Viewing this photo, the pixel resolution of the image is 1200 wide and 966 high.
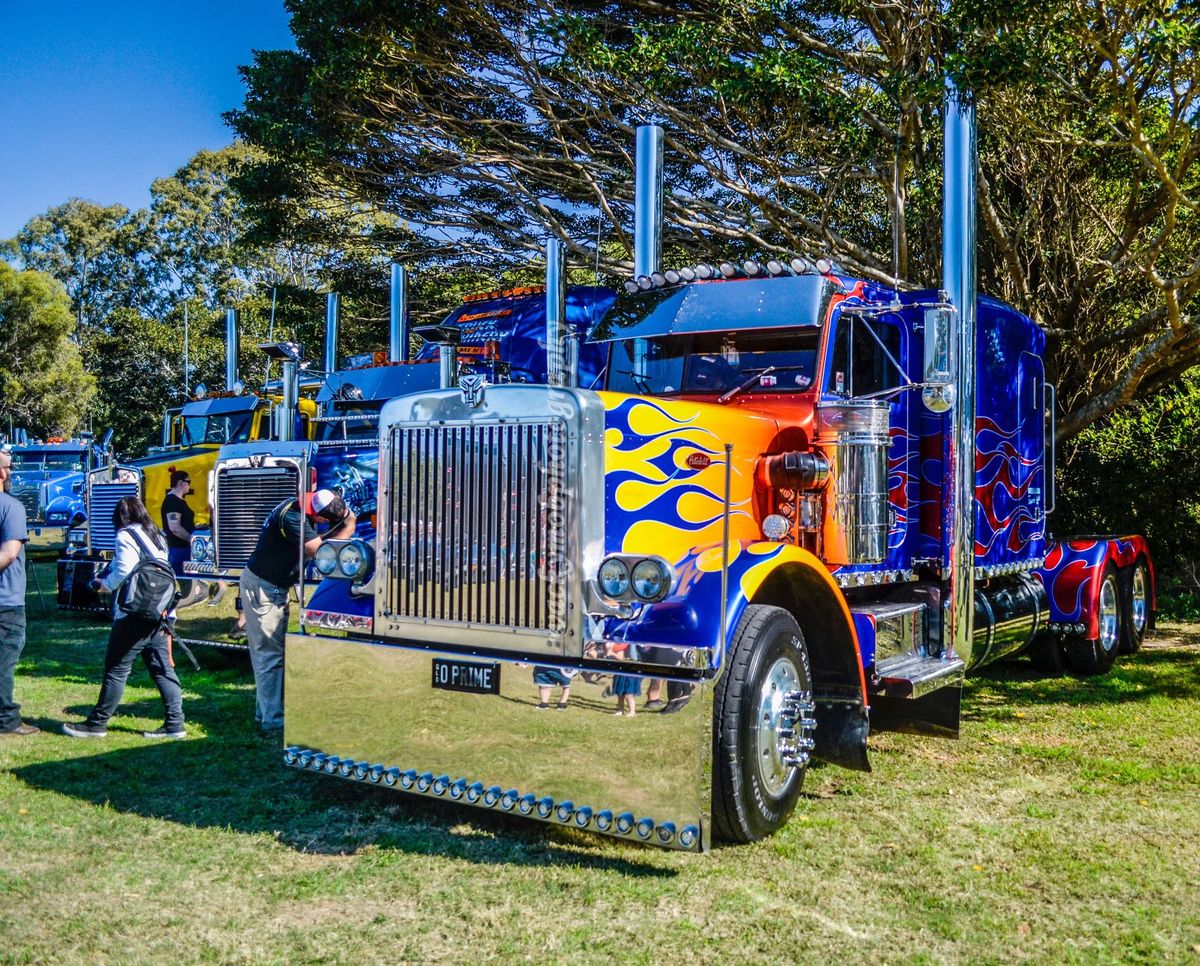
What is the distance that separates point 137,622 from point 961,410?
17.6 ft

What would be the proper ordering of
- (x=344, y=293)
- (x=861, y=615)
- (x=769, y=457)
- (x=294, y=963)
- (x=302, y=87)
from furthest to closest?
(x=344, y=293), (x=302, y=87), (x=861, y=615), (x=769, y=457), (x=294, y=963)

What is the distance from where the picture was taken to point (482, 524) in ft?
16.8

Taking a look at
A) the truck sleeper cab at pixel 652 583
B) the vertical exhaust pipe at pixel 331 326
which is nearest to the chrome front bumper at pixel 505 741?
the truck sleeper cab at pixel 652 583

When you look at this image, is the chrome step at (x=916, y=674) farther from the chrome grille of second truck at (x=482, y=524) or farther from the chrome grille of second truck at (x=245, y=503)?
the chrome grille of second truck at (x=245, y=503)

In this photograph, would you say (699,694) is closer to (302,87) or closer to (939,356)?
(939,356)

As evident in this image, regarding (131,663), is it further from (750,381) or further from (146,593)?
(750,381)

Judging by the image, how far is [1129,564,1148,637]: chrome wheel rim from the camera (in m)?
11.3

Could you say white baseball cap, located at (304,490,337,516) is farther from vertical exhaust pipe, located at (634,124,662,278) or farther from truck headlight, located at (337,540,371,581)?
vertical exhaust pipe, located at (634,124,662,278)

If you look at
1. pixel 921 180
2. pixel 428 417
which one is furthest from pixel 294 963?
pixel 921 180

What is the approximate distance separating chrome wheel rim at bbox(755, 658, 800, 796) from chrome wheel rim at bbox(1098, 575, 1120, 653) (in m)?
6.09

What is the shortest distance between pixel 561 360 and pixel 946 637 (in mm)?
2986

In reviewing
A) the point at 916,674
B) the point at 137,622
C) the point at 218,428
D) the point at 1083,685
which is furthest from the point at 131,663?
the point at 1083,685

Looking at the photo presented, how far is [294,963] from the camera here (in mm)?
3871

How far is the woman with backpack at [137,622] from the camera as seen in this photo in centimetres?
699
